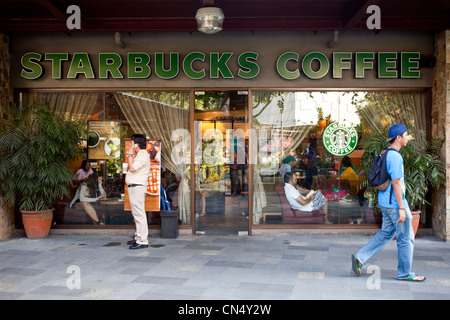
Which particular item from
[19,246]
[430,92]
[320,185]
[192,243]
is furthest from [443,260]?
[19,246]

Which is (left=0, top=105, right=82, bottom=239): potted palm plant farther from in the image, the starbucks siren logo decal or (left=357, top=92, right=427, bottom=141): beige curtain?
(left=357, top=92, right=427, bottom=141): beige curtain

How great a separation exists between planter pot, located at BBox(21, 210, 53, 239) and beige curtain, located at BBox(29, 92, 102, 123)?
1.89m

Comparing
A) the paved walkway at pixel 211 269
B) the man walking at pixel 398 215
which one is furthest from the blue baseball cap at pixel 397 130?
the paved walkway at pixel 211 269

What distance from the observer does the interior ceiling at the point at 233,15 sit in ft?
22.6

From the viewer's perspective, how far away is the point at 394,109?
27.0 feet

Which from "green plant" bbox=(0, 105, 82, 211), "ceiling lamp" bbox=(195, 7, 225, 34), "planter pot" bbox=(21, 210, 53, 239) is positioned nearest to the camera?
"ceiling lamp" bbox=(195, 7, 225, 34)

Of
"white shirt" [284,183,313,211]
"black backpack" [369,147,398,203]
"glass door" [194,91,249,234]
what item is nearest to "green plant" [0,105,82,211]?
"glass door" [194,91,249,234]

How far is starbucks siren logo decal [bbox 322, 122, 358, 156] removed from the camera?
27.0ft

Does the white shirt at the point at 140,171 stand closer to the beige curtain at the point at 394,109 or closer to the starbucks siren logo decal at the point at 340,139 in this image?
the starbucks siren logo decal at the point at 340,139

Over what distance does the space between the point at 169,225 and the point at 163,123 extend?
1945 mm

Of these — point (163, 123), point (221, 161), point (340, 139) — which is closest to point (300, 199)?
point (340, 139)

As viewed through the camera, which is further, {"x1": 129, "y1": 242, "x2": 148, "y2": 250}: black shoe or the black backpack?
{"x1": 129, "y1": 242, "x2": 148, "y2": 250}: black shoe
